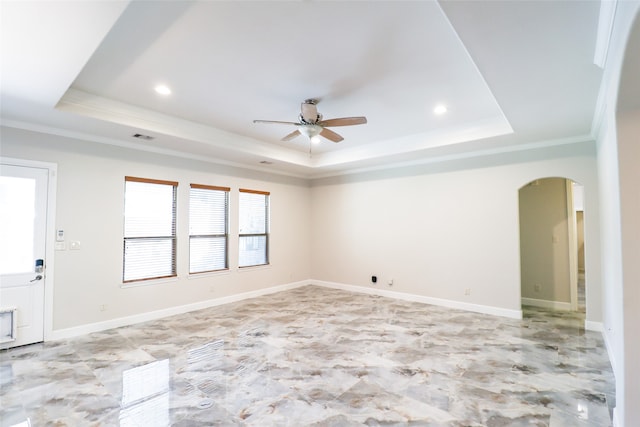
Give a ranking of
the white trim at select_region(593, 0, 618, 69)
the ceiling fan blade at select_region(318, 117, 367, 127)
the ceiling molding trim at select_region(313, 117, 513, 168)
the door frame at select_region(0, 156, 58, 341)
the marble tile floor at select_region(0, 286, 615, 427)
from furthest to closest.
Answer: the ceiling molding trim at select_region(313, 117, 513, 168)
the door frame at select_region(0, 156, 58, 341)
the ceiling fan blade at select_region(318, 117, 367, 127)
the marble tile floor at select_region(0, 286, 615, 427)
the white trim at select_region(593, 0, 618, 69)

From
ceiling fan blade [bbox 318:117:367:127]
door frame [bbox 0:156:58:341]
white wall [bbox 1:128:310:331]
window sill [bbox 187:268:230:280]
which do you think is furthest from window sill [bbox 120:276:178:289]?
ceiling fan blade [bbox 318:117:367:127]

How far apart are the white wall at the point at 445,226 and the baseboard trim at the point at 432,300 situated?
0.07 metres

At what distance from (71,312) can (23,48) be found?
3459 millimetres

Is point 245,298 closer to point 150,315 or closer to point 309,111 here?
point 150,315

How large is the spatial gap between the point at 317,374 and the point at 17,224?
4097 mm

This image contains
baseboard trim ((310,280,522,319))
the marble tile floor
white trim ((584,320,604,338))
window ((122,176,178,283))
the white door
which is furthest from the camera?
baseboard trim ((310,280,522,319))

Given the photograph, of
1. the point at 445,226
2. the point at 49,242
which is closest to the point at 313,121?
the point at 445,226

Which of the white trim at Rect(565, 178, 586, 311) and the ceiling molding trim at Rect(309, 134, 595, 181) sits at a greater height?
the ceiling molding trim at Rect(309, 134, 595, 181)

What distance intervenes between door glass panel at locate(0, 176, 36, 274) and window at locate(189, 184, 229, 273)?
2.15 metres

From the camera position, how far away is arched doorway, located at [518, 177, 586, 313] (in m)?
5.48

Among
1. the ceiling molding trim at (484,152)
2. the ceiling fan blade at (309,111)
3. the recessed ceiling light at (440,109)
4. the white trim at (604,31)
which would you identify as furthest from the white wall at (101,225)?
A: the white trim at (604,31)

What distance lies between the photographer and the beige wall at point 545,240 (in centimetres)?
555

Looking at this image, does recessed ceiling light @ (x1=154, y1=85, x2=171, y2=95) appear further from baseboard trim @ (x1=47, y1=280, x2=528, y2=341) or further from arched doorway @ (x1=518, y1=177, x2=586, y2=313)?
arched doorway @ (x1=518, y1=177, x2=586, y2=313)

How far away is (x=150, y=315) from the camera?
5.03 metres
